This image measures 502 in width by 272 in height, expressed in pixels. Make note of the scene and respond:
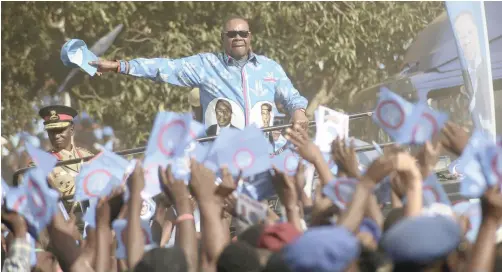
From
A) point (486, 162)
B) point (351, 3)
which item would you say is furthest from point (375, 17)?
point (486, 162)

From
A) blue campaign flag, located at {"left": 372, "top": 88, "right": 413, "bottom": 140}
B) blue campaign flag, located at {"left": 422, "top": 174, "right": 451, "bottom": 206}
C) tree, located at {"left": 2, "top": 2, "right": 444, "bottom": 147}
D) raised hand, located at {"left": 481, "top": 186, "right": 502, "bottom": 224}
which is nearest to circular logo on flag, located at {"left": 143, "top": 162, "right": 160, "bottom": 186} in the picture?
blue campaign flag, located at {"left": 372, "top": 88, "right": 413, "bottom": 140}

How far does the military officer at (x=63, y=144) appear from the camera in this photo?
27.5 feet

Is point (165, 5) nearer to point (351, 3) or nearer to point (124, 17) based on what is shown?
point (124, 17)

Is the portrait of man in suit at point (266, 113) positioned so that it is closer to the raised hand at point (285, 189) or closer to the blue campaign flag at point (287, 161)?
the blue campaign flag at point (287, 161)

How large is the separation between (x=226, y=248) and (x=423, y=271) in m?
0.75

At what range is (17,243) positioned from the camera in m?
5.13

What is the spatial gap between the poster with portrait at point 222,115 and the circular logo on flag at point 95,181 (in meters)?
2.13

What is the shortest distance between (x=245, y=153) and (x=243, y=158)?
1.0 inches

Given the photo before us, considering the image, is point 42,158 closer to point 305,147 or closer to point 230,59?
point 305,147

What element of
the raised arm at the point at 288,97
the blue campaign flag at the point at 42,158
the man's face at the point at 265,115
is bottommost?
the blue campaign flag at the point at 42,158

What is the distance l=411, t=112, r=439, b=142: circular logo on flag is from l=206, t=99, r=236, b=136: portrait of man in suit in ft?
9.52

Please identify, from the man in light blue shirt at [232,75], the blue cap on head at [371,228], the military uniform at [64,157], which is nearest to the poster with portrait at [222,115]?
the man in light blue shirt at [232,75]

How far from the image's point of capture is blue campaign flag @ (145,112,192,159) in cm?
545

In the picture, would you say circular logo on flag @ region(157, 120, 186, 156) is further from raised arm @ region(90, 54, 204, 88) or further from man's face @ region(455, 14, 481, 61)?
man's face @ region(455, 14, 481, 61)
